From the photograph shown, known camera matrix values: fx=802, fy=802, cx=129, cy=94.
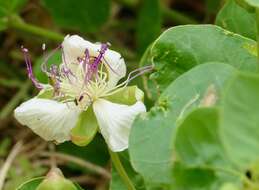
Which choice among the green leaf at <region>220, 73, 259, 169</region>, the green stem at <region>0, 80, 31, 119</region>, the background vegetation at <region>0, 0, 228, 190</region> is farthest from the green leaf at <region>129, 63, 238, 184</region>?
the green stem at <region>0, 80, 31, 119</region>

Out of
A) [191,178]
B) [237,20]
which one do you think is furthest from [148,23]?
[191,178]

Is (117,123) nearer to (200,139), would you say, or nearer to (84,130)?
(84,130)

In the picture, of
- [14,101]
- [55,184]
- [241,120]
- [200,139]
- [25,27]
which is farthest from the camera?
[14,101]

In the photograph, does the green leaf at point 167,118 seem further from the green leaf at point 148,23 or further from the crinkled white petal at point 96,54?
the green leaf at point 148,23

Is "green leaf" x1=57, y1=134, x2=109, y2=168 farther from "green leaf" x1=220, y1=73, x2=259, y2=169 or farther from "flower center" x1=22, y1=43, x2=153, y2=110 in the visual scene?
"green leaf" x1=220, y1=73, x2=259, y2=169

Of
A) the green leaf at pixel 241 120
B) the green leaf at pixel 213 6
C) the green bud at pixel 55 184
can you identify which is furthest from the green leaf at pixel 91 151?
the green leaf at pixel 241 120

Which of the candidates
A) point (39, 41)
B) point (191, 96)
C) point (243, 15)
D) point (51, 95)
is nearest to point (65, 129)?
point (51, 95)
